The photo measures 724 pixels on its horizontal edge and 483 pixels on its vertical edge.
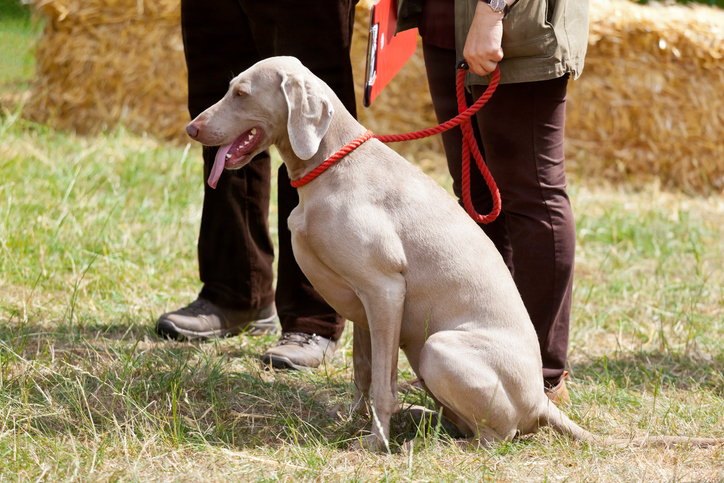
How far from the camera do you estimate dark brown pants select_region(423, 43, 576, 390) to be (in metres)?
2.59

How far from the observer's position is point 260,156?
356cm

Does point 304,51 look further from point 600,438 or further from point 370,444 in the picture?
point 600,438

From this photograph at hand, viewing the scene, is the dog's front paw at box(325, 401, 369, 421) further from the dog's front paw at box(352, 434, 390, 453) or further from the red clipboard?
the red clipboard

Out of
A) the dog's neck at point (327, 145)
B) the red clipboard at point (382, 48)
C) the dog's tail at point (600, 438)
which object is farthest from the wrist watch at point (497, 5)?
the dog's tail at point (600, 438)

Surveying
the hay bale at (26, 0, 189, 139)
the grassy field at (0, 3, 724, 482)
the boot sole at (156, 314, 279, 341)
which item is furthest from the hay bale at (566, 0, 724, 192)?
the boot sole at (156, 314, 279, 341)

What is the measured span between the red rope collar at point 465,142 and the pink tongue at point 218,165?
0.79 ft

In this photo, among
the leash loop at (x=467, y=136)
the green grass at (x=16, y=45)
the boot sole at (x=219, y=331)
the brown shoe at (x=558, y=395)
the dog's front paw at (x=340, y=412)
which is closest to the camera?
the leash loop at (x=467, y=136)

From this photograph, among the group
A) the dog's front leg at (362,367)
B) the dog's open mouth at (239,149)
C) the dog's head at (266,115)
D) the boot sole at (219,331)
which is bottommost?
the boot sole at (219,331)

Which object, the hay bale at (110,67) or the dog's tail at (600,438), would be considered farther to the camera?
Answer: the hay bale at (110,67)

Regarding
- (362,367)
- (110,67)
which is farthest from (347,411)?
(110,67)

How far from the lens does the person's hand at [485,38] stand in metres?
2.39

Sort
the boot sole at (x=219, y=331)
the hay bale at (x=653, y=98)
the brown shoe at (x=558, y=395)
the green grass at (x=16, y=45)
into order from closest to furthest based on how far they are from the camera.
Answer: the brown shoe at (x=558, y=395) → the boot sole at (x=219, y=331) → the hay bale at (x=653, y=98) → the green grass at (x=16, y=45)

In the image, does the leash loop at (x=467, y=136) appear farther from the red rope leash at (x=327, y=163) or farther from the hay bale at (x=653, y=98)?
the hay bale at (x=653, y=98)

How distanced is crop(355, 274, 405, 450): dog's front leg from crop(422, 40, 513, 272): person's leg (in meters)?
0.76
